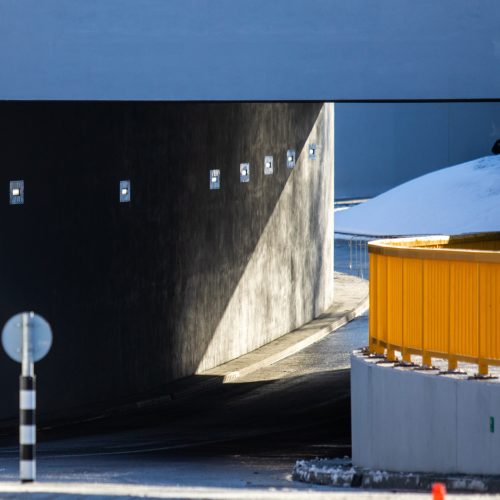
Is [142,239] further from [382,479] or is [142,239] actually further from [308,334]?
[382,479]

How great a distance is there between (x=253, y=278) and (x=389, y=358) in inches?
497

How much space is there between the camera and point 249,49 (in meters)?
17.1

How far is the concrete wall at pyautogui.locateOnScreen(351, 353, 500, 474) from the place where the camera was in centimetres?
1254

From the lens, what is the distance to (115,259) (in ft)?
71.3

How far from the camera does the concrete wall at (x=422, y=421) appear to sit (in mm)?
12539

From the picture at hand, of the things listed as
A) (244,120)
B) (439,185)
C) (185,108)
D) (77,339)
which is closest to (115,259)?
(77,339)

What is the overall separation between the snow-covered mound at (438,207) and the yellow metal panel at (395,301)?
32539mm

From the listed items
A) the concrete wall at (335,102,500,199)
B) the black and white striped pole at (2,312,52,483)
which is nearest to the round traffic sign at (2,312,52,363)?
the black and white striped pole at (2,312,52,483)

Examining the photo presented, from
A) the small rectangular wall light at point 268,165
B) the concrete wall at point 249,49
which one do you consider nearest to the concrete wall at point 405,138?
the small rectangular wall light at point 268,165

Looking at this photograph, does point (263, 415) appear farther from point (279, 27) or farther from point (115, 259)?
point (279, 27)

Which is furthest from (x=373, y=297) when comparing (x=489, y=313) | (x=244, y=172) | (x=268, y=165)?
(x=268, y=165)

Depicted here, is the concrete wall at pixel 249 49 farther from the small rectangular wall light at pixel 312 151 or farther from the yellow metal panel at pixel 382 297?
the small rectangular wall light at pixel 312 151

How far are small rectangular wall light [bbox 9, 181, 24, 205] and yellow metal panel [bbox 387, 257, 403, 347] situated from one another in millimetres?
6805

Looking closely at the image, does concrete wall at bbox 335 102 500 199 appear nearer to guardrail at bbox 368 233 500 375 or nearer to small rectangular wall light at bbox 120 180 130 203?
small rectangular wall light at bbox 120 180 130 203
